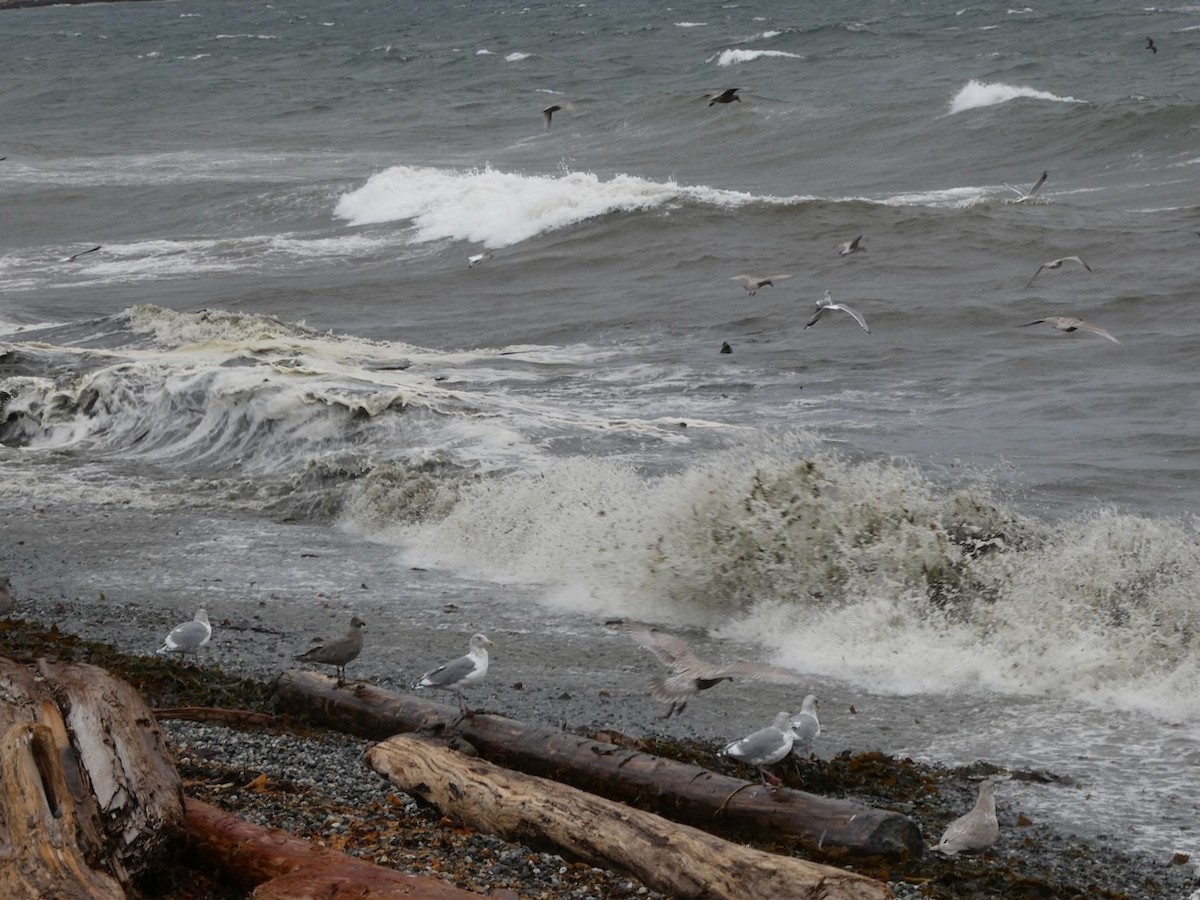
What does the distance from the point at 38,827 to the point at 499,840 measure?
1567mm

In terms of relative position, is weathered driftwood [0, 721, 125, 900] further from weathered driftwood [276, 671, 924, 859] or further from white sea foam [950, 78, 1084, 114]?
white sea foam [950, 78, 1084, 114]

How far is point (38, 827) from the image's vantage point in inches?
167

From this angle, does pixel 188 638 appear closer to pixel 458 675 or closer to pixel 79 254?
pixel 458 675

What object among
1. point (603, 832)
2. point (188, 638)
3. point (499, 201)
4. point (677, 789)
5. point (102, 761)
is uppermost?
point (102, 761)

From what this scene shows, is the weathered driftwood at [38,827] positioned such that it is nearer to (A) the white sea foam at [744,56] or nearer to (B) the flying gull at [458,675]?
(B) the flying gull at [458,675]

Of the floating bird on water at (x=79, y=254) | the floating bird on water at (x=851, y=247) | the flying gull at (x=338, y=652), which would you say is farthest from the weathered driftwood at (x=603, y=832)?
the floating bird on water at (x=79, y=254)

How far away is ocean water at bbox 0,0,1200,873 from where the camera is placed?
8.84 m

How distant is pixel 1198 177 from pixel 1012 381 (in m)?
12.6

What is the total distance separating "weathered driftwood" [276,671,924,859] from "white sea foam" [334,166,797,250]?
20.5 metres

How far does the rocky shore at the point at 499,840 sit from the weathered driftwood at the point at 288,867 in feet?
0.35

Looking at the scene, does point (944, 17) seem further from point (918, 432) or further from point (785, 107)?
point (918, 432)

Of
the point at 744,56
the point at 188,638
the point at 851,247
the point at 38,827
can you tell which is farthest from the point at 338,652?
the point at 744,56

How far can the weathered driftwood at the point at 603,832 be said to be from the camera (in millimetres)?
4488

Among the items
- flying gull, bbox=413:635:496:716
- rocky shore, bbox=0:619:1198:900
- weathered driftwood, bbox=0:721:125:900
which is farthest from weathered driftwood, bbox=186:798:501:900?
flying gull, bbox=413:635:496:716
